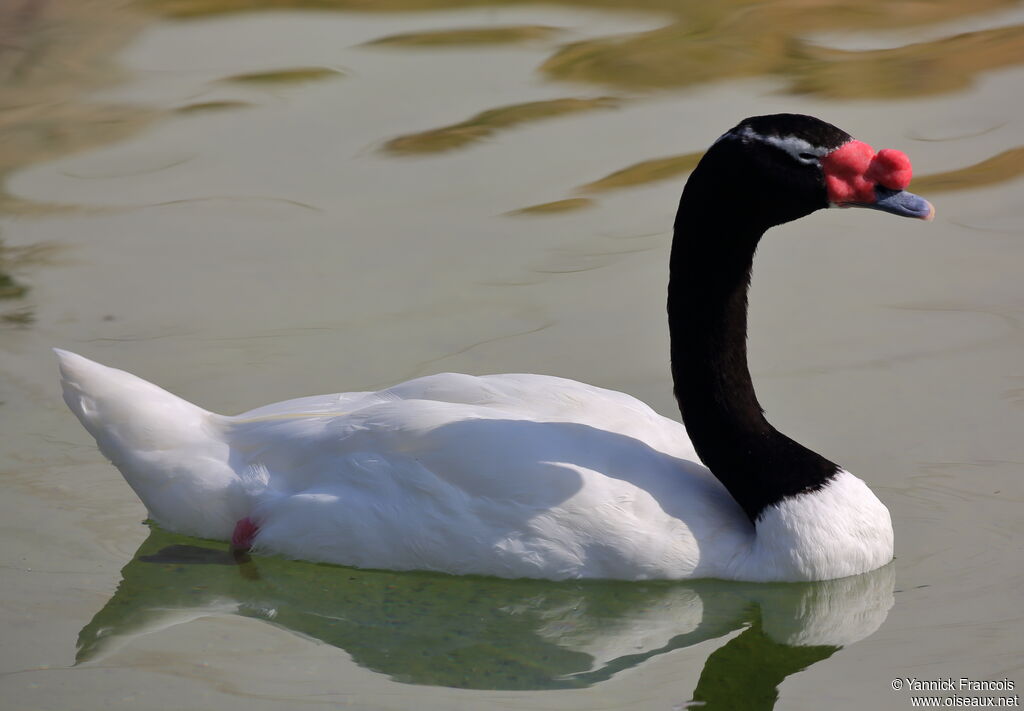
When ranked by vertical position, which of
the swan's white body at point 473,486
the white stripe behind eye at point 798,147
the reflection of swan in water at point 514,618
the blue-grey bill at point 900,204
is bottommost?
the reflection of swan in water at point 514,618

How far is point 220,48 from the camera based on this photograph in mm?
12781

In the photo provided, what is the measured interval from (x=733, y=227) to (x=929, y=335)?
2.61 m

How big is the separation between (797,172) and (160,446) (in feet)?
8.62

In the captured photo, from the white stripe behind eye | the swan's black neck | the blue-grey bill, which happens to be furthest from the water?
the white stripe behind eye

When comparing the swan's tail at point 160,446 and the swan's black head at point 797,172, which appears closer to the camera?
the swan's black head at point 797,172

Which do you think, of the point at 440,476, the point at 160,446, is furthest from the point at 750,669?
the point at 160,446

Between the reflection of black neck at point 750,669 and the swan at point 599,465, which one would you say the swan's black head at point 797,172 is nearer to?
the swan at point 599,465

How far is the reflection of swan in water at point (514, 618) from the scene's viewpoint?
5.14 m

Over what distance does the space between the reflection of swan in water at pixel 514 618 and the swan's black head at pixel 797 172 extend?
4.56ft

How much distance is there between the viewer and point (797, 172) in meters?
5.21

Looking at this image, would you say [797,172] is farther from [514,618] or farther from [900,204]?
[514,618]

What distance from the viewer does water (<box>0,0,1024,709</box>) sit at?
17.2 feet

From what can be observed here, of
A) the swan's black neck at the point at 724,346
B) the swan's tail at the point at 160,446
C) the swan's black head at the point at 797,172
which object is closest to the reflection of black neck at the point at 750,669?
the swan's black neck at the point at 724,346

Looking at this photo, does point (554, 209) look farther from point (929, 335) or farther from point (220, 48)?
point (220, 48)
